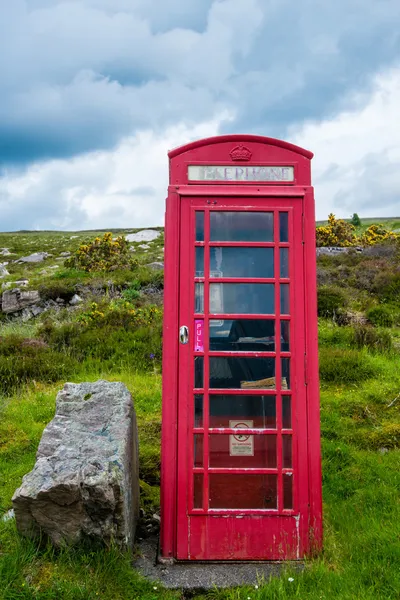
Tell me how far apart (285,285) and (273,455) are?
4.12ft

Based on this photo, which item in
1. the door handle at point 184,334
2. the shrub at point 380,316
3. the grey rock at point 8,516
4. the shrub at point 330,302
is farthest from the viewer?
the shrub at point 330,302

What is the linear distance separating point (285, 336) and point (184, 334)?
0.75m

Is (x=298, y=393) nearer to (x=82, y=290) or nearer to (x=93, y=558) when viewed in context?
(x=93, y=558)

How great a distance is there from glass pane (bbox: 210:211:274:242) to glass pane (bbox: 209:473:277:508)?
1.75m

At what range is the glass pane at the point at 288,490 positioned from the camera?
A: 12.9 ft

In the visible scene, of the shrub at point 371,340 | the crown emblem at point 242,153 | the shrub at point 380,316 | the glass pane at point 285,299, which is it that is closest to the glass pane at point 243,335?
the glass pane at point 285,299

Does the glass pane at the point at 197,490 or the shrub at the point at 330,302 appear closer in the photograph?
the glass pane at the point at 197,490

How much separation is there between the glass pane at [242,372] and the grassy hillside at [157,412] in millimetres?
1295

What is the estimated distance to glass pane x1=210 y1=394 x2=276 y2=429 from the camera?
397 centimetres

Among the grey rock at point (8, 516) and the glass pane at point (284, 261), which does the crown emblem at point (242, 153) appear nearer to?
the glass pane at point (284, 261)

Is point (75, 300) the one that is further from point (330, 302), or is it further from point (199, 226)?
point (199, 226)

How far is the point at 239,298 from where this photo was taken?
157 inches

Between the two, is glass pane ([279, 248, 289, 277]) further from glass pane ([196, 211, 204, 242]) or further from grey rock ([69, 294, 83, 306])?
grey rock ([69, 294, 83, 306])

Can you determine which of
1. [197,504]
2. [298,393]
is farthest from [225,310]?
[197,504]
